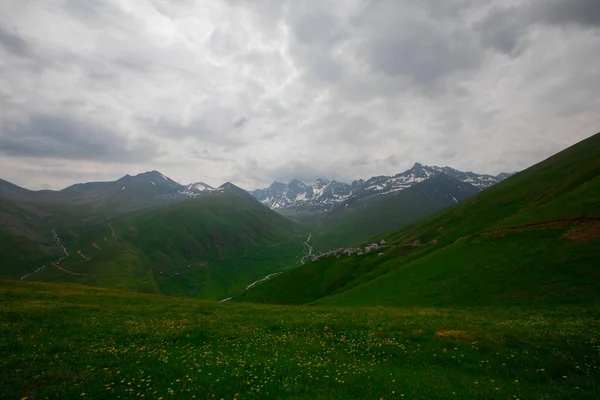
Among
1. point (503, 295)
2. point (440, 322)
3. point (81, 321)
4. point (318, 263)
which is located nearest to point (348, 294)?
point (503, 295)

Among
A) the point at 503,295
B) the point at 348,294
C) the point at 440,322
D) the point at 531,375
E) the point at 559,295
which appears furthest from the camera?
the point at 348,294

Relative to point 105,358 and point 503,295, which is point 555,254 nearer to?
point 503,295

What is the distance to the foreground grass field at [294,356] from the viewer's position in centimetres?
1378

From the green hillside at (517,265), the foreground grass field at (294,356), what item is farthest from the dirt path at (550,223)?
the foreground grass field at (294,356)

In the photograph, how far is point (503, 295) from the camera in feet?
142

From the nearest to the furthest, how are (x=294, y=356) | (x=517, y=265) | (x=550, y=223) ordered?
1. (x=294, y=356)
2. (x=517, y=265)
3. (x=550, y=223)

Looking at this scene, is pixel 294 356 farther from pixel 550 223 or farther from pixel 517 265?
pixel 550 223

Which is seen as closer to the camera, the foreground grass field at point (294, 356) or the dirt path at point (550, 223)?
the foreground grass field at point (294, 356)

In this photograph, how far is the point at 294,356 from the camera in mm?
19156

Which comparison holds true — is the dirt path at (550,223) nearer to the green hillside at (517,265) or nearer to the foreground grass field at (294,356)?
the green hillside at (517,265)

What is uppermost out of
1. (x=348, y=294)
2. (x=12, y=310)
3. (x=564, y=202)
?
(x=564, y=202)

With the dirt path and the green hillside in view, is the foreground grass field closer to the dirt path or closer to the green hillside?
the green hillside

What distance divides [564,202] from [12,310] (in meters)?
92.8

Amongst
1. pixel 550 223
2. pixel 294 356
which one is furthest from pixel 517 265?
pixel 294 356
